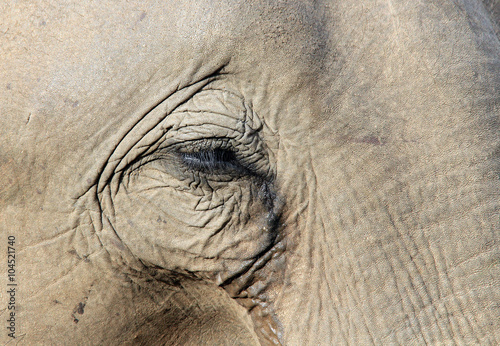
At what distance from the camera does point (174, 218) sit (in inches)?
77.0

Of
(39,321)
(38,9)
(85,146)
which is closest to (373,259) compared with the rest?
(85,146)

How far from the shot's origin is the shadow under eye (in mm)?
1885

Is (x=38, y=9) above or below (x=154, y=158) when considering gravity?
above

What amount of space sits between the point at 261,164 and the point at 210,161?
219mm

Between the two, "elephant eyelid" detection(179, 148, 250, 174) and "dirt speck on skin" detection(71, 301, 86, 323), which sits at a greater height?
"elephant eyelid" detection(179, 148, 250, 174)

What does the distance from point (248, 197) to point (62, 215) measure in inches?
29.5

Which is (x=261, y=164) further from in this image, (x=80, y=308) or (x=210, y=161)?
(x=80, y=308)

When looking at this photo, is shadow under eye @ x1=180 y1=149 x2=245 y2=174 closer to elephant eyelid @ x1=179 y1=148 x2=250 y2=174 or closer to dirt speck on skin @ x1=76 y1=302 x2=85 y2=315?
elephant eyelid @ x1=179 y1=148 x2=250 y2=174

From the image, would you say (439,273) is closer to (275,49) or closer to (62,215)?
(275,49)

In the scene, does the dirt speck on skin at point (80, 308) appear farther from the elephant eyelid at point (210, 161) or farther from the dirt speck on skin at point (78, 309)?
the elephant eyelid at point (210, 161)

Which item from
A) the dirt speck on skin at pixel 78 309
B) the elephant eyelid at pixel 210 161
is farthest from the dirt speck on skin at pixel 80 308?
the elephant eyelid at pixel 210 161

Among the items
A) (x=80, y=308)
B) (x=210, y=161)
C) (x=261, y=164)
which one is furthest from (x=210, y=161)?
(x=80, y=308)

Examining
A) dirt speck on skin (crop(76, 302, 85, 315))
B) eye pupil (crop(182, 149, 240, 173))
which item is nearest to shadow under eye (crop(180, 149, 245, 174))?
eye pupil (crop(182, 149, 240, 173))

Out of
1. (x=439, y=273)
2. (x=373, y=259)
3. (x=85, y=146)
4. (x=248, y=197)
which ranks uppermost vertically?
(x=85, y=146)
